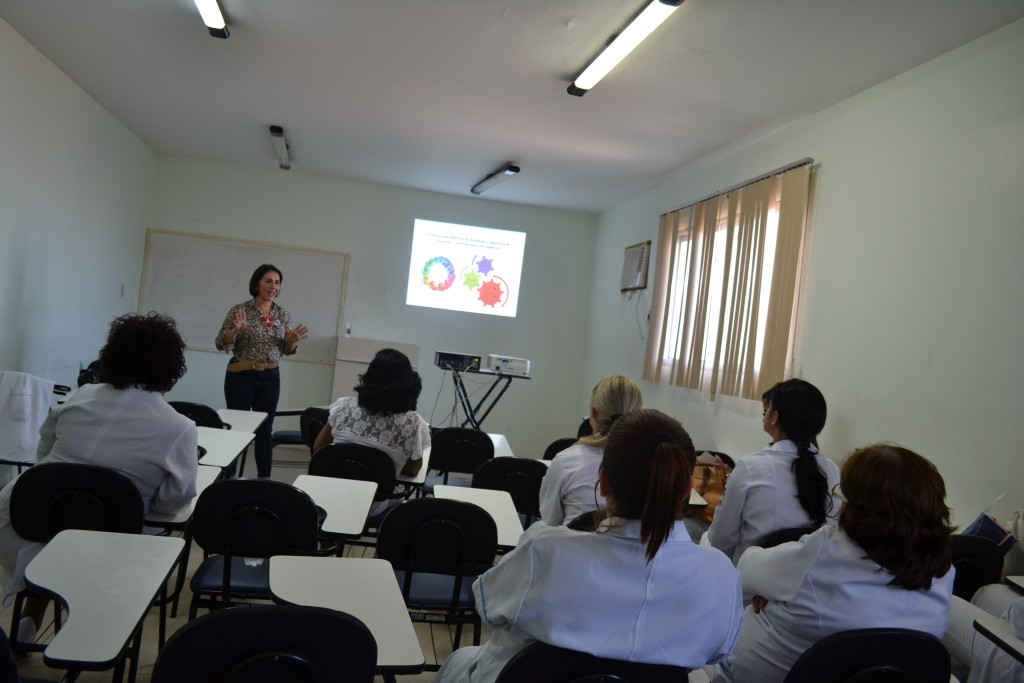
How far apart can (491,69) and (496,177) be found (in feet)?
8.82

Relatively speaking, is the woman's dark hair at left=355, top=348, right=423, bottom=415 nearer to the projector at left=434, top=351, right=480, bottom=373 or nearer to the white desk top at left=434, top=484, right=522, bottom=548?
the white desk top at left=434, top=484, right=522, bottom=548

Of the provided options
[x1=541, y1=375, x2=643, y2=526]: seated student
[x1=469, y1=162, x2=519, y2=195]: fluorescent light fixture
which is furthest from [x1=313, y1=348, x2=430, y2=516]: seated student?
[x1=469, y1=162, x2=519, y2=195]: fluorescent light fixture

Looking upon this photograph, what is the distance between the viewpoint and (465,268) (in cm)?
839

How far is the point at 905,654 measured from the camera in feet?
5.14

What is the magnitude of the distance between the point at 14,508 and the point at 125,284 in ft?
19.1

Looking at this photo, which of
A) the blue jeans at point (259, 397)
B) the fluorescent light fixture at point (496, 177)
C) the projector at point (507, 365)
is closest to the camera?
the blue jeans at point (259, 397)

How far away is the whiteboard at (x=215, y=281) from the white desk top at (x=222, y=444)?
437 centimetres

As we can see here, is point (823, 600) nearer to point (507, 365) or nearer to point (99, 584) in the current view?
point (99, 584)

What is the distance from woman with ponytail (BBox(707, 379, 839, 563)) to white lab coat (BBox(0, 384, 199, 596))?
6.03 feet

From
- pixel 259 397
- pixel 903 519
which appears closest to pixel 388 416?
pixel 259 397

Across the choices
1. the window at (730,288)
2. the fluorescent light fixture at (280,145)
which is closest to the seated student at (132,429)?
the window at (730,288)

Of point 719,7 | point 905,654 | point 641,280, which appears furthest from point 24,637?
point 641,280

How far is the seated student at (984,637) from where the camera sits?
200cm

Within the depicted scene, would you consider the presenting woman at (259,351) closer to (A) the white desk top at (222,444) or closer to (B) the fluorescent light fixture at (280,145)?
(A) the white desk top at (222,444)
